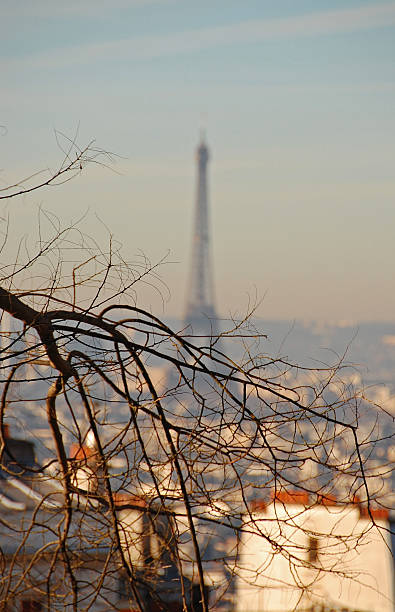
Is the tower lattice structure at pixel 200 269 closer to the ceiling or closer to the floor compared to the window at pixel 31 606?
closer to the ceiling

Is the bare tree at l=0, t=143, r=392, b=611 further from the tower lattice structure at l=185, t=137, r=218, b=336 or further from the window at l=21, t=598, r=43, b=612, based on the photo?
the tower lattice structure at l=185, t=137, r=218, b=336

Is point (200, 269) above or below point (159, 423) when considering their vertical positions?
above

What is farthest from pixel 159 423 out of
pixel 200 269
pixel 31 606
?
pixel 200 269

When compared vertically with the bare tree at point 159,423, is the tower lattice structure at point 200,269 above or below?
above

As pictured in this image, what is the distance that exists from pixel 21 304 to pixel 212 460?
2.37 ft

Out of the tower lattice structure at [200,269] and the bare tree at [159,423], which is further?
the tower lattice structure at [200,269]

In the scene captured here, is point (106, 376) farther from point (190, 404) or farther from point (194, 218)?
point (194, 218)

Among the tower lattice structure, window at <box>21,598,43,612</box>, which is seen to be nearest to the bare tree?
window at <box>21,598,43,612</box>

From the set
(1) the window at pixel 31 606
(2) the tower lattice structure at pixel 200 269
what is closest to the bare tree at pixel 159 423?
(1) the window at pixel 31 606

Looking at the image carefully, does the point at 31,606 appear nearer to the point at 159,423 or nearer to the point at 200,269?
the point at 159,423

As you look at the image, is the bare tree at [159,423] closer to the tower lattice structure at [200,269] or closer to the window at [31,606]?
the window at [31,606]

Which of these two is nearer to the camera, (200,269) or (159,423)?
(159,423)

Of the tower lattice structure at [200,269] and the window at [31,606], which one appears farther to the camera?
the tower lattice structure at [200,269]

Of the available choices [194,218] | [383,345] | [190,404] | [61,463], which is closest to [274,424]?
[190,404]
